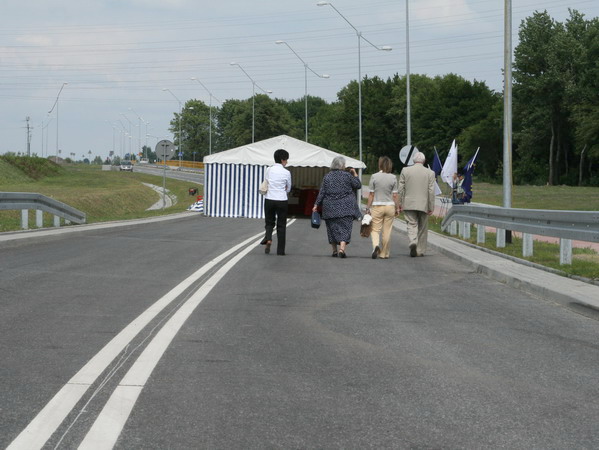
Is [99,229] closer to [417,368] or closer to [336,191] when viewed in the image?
[336,191]

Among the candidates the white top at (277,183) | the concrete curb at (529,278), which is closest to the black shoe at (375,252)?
the concrete curb at (529,278)

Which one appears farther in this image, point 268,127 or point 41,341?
point 268,127

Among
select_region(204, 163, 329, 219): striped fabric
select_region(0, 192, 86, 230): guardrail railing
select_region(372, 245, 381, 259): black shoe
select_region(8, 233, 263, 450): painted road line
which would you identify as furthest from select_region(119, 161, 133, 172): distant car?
select_region(8, 233, 263, 450): painted road line

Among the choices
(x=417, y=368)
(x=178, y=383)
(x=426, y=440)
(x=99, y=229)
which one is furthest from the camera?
(x=99, y=229)

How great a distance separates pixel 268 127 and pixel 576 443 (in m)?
129

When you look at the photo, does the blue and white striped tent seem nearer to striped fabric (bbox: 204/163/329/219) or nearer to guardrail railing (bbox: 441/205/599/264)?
striped fabric (bbox: 204/163/329/219)

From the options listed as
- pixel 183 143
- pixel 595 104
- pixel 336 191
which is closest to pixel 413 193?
pixel 336 191

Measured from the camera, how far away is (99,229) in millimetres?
23453

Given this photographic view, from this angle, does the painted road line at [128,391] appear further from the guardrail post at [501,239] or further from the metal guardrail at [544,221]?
the guardrail post at [501,239]

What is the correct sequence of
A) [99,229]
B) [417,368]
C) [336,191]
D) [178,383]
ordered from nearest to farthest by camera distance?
[178,383] < [417,368] < [336,191] < [99,229]

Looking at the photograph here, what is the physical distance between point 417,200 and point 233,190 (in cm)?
2372

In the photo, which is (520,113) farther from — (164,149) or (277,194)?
(277,194)

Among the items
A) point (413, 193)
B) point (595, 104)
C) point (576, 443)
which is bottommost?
point (576, 443)

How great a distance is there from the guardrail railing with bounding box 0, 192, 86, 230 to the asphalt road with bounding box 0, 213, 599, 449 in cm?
871
